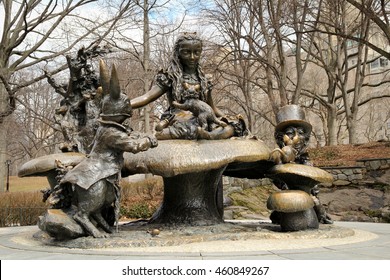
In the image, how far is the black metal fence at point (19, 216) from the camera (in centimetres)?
1147

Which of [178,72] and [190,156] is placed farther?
[178,72]

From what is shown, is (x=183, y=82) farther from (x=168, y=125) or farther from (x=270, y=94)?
(x=270, y=94)

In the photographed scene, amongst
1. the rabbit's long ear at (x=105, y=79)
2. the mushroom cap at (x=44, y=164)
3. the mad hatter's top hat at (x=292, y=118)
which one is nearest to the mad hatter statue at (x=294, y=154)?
the mad hatter's top hat at (x=292, y=118)

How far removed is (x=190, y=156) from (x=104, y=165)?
1029 mm

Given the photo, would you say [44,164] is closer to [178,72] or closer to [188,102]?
[188,102]

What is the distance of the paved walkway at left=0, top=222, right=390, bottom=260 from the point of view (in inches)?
165

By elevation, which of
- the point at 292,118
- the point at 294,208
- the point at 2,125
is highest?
the point at 2,125

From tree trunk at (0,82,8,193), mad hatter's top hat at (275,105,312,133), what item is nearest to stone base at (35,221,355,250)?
mad hatter's top hat at (275,105,312,133)

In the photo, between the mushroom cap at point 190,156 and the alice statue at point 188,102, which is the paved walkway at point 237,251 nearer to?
the mushroom cap at point 190,156

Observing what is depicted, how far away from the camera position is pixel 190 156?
552cm

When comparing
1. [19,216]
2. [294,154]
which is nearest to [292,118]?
[294,154]

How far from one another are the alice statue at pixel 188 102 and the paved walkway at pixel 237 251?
1.56 m

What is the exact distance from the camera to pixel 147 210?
1548 centimetres

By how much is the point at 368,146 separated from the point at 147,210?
12.2m
